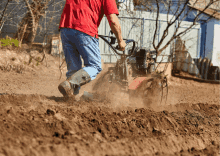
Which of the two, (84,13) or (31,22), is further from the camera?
(31,22)

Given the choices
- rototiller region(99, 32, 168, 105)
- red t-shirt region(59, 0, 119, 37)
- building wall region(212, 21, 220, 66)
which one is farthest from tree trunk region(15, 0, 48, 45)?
building wall region(212, 21, 220, 66)

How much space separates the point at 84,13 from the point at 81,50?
48 cm

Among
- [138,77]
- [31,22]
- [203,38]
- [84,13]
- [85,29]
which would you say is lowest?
[138,77]

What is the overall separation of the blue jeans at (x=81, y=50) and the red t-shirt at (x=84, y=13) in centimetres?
8

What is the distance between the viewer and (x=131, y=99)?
12.7 ft

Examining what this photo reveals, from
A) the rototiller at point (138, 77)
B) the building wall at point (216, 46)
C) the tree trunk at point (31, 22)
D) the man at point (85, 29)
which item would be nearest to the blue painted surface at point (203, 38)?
the building wall at point (216, 46)

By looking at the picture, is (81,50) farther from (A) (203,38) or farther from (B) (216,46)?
(B) (216,46)

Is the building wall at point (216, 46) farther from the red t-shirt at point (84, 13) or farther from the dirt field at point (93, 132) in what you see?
the red t-shirt at point (84, 13)

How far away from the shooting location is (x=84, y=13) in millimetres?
2879

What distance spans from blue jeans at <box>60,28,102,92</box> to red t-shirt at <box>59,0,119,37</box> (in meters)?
0.08

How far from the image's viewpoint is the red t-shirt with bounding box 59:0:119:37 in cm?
287

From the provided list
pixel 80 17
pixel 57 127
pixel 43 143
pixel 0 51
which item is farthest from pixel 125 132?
pixel 0 51

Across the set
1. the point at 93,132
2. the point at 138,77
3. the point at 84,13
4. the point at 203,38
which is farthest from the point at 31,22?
the point at 203,38

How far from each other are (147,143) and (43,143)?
860 mm
